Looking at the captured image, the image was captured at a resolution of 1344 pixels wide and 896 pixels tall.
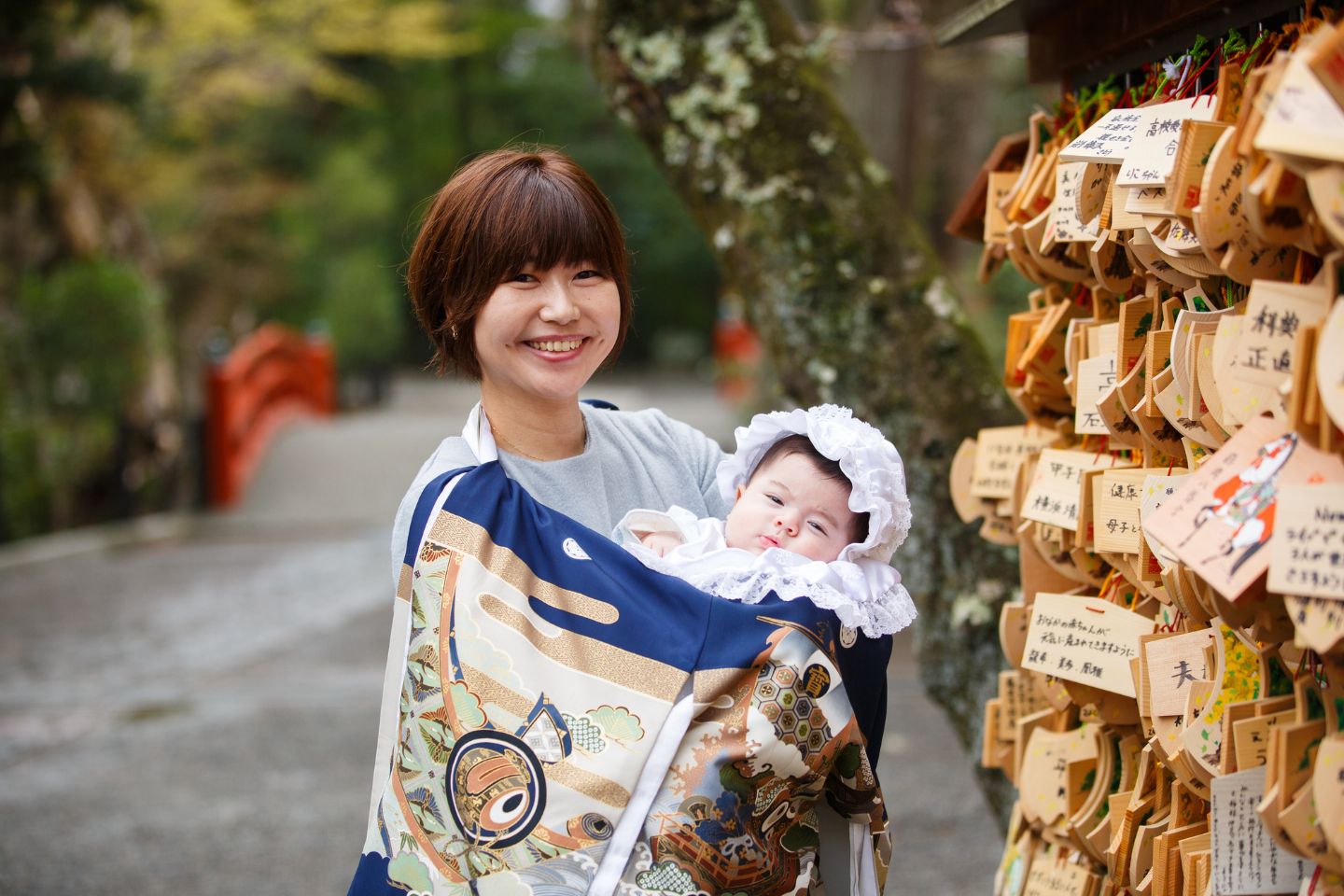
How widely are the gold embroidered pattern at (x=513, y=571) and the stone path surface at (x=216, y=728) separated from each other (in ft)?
7.17

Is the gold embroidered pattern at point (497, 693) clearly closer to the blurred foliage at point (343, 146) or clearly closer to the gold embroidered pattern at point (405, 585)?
the gold embroidered pattern at point (405, 585)

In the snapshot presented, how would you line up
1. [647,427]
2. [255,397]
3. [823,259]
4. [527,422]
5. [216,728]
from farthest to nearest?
[255,397] → [216,728] → [823,259] → [647,427] → [527,422]

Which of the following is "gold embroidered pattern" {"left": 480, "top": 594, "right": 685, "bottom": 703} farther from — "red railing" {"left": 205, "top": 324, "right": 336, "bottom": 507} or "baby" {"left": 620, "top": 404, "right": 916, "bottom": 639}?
"red railing" {"left": 205, "top": 324, "right": 336, "bottom": 507}

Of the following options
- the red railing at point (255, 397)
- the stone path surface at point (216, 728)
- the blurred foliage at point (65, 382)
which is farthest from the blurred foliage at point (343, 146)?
the stone path surface at point (216, 728)

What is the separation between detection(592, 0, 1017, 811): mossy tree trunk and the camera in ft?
9.97

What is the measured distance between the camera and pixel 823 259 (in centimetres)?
315

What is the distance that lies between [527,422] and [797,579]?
0.52 m

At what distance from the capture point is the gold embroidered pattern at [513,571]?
175 centimetres

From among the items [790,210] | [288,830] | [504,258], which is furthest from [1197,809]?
[288,830]

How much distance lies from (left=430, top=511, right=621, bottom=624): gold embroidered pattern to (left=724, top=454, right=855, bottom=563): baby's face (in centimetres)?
29

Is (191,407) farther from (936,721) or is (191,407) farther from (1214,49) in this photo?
(1214,49)

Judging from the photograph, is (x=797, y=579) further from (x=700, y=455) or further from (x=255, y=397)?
(x=255, y=397)

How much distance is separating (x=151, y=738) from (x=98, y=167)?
7181 mm

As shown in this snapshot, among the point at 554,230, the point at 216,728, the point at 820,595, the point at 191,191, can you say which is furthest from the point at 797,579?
the point at 191,191
